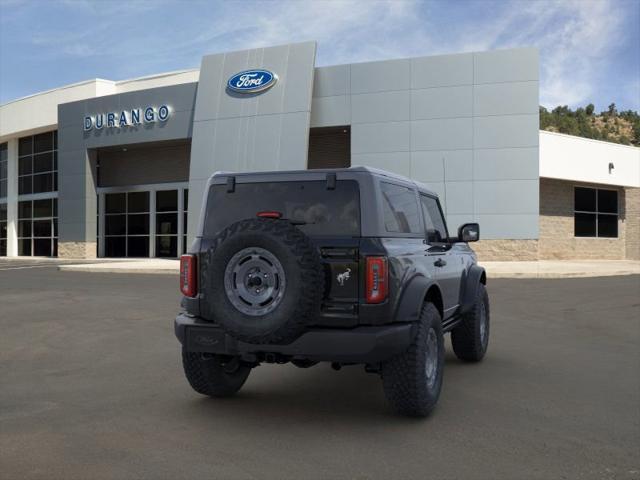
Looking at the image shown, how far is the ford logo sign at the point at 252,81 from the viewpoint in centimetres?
3011

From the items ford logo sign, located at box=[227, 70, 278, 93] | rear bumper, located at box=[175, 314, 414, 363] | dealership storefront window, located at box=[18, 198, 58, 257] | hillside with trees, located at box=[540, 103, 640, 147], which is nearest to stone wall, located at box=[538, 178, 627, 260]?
ford logo sign, located at box=[227, 70, 278, 93]

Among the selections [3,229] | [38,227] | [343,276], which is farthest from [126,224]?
[343,276]

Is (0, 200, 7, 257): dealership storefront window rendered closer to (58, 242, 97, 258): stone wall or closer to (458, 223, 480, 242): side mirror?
(58, 242, 97, 258): stone wall

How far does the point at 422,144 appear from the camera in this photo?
2838cm

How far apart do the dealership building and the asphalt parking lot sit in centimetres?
1546

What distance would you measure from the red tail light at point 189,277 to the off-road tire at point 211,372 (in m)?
0.55

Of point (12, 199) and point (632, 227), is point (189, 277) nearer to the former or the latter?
point (632, 227)

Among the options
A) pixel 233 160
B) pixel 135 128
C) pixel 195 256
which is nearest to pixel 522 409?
pixel 195 256

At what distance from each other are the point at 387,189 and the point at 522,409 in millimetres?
2129

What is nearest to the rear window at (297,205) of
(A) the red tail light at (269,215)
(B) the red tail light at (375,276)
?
(A) the red tail light at (269,215)

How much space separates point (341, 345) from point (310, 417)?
83 centimetres

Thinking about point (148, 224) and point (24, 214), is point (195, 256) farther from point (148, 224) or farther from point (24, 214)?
point (24, 214)

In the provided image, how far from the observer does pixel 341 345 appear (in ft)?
14.6

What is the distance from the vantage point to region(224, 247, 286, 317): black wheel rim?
4.48 meters
